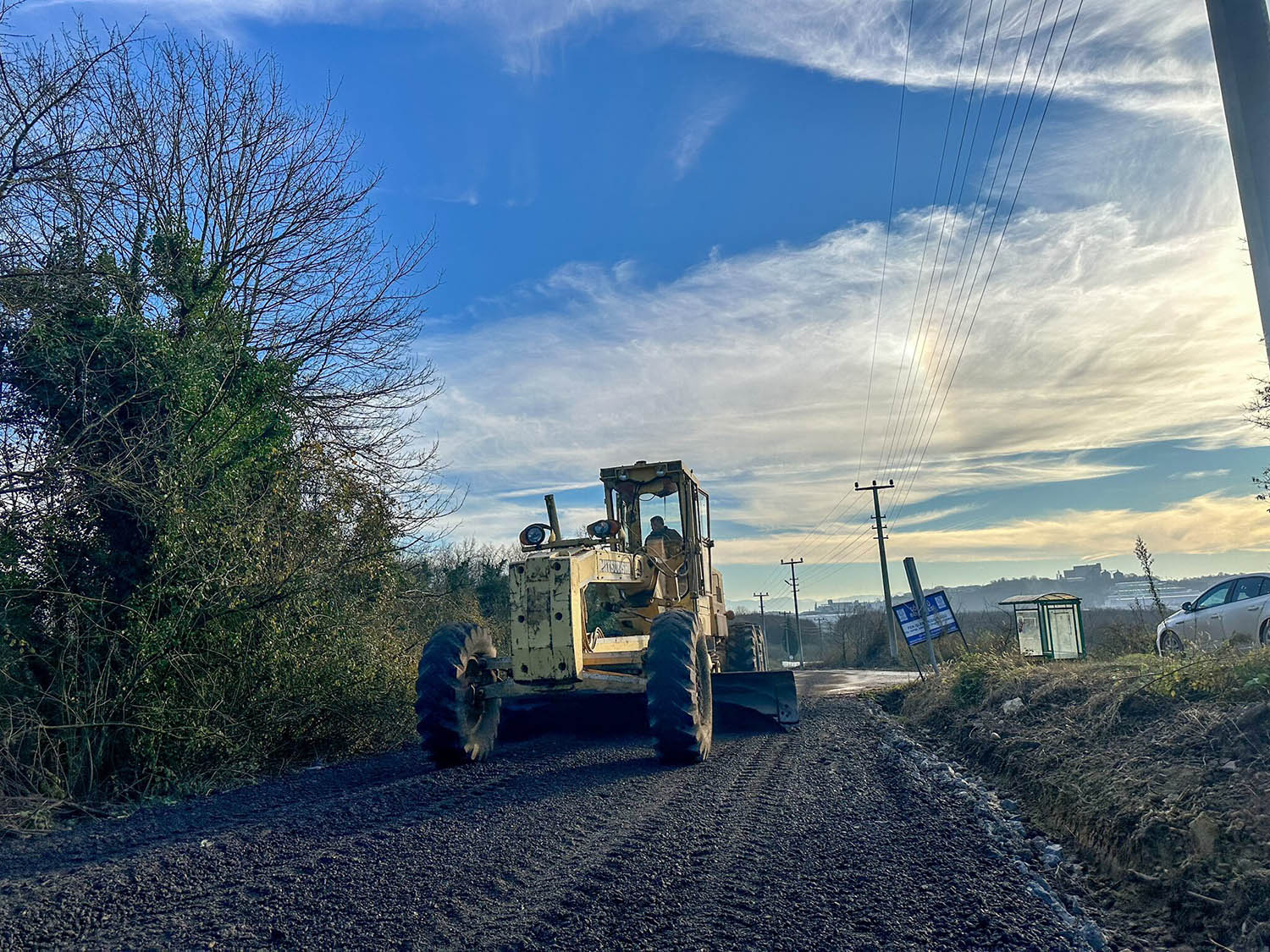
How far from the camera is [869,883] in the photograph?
4.33m

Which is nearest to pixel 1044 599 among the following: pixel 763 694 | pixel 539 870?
pixel 763 694

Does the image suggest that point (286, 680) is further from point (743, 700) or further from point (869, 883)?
point (869, 883)

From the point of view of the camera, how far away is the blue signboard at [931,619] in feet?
62.0

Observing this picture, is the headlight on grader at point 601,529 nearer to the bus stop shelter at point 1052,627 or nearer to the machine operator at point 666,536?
the machine operator at point 666,536

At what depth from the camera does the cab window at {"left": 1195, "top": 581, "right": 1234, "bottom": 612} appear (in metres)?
13.1

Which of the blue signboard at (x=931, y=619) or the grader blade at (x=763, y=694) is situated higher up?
the blue signboard at (x=931, y=619)

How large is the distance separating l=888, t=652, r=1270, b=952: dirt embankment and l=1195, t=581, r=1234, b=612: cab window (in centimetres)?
497

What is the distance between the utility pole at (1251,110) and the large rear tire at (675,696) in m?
5.25

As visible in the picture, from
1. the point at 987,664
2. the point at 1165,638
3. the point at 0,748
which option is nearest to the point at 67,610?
the point at 0,748

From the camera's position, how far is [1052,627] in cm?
1812

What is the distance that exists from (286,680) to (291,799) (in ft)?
7.94

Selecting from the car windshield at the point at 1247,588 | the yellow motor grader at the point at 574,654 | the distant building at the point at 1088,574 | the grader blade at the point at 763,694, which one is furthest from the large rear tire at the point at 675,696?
the distant building at the point at 1088,574

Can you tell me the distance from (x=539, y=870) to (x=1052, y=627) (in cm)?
1665

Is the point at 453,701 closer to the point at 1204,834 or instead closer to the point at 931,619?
the point at 1204,834
